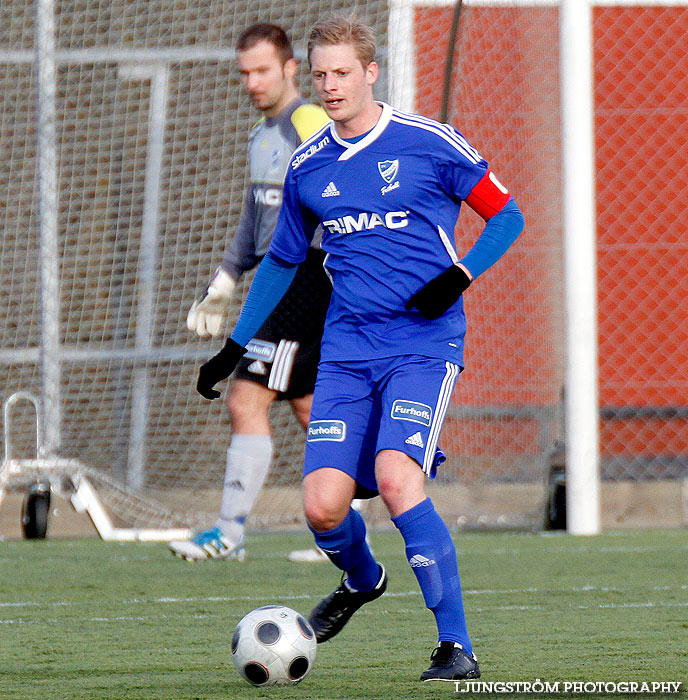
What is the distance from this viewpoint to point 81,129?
8977mm

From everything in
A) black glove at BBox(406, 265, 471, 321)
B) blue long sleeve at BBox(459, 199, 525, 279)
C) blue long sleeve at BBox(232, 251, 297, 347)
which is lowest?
blue long sleeve at BBox(232, 251, 297, 347)

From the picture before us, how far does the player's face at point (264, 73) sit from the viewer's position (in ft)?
17.6

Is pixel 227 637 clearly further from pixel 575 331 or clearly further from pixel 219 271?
pixel 575 331

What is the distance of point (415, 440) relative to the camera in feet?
10.7

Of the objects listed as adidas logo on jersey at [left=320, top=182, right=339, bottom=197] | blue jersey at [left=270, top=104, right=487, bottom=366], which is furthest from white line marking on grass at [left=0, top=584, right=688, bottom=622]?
adidas logo on jersey at [left=320, top=182, right=339, bottom=197]

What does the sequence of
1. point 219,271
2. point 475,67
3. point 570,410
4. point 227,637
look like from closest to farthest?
1. point 227,637
2. point 219,271
3. point 570,410
4. point 475,67

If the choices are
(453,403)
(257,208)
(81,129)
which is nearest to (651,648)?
(257,208)

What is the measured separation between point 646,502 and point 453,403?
4.68ft

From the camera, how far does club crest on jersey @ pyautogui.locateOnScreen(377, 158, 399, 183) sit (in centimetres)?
348

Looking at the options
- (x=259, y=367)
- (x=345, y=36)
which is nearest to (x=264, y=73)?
(x=259, y=367)

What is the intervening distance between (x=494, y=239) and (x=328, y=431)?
65 cm

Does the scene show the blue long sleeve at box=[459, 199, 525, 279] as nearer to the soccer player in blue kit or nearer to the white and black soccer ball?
the soccer player in blue kit

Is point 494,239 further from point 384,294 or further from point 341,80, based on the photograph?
point 341,80

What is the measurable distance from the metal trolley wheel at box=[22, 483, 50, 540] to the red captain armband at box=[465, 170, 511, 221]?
4.54 meters
